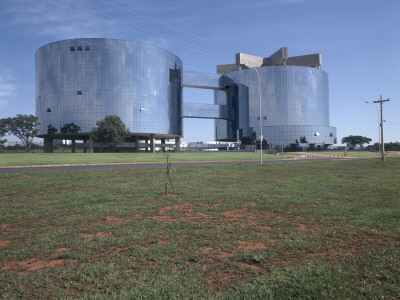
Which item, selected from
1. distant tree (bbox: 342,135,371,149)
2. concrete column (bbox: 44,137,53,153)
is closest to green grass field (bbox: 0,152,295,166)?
concrete column (bbox: 44,137,53,153)

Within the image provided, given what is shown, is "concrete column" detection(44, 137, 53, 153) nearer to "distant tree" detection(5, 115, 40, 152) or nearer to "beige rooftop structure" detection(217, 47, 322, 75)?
"distant tree" detection(5, 115, 40, 152)

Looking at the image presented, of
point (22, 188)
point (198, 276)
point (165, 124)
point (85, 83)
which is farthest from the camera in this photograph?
point (165, 124)

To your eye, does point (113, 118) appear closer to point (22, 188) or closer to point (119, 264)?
point (22, 188)

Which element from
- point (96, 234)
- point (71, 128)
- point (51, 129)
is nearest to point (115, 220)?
point (96, 234)

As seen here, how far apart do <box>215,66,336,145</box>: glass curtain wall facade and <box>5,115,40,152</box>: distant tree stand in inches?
3051

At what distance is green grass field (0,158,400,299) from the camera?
3543mm

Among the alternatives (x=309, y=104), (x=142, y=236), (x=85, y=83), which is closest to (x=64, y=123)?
(x=85, y=83)

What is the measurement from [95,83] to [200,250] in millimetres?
87826

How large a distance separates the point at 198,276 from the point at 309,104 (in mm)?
126789

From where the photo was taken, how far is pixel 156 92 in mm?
91688

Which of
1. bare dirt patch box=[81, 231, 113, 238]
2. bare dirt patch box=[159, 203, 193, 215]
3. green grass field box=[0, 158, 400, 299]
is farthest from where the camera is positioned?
bare dirt patch box=[159, 203, 193, 215]

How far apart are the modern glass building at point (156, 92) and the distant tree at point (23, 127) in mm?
5948

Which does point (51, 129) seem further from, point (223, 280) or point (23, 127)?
point (223, 280)

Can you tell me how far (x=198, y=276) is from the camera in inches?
152
